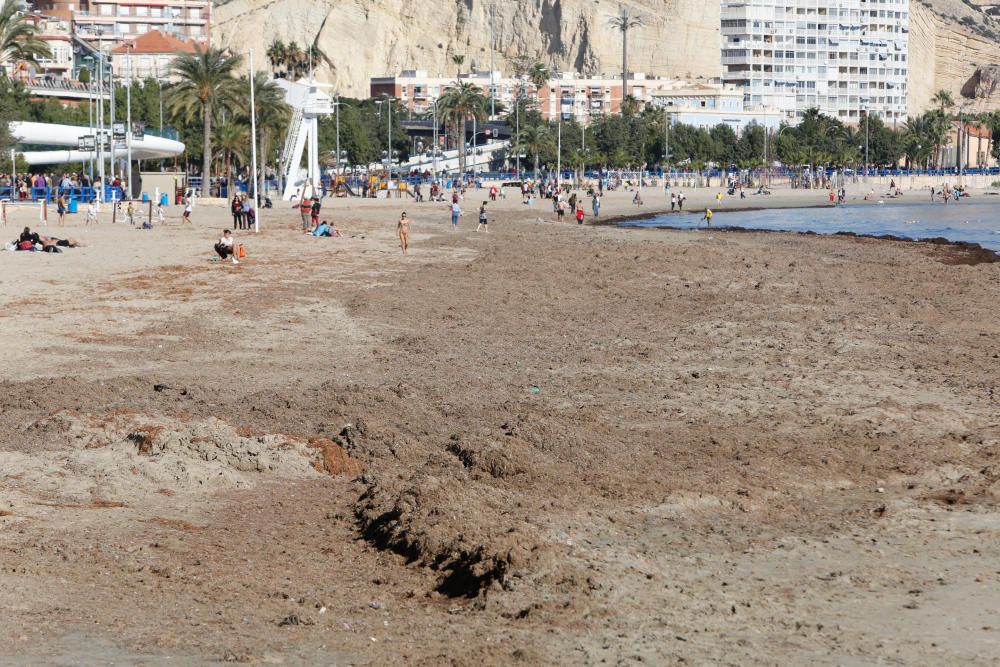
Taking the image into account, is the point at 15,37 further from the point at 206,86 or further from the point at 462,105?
the point at 462,105

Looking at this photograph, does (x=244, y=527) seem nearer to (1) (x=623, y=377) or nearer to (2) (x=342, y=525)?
(2) (x=342, y=525)

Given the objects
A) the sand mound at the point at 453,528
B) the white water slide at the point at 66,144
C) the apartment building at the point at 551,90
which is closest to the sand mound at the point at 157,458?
the sand mound at the point at 453,528

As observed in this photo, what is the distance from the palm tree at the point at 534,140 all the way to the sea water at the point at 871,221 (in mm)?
35559

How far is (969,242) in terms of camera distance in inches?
1972

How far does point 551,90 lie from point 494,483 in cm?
17275

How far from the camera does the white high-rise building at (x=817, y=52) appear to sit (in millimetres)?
183875

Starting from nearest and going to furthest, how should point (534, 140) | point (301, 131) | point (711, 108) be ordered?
point (301, 131) → point (534, 140) → point (711, 108)

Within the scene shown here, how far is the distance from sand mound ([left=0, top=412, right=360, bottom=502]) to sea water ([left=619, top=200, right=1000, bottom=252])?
128 feet

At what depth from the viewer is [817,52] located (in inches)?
7323

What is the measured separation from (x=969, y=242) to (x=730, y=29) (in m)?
143

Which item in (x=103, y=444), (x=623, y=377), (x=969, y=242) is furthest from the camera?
(x=969, y=242)

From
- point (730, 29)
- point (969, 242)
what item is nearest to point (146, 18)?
point (730, 29)

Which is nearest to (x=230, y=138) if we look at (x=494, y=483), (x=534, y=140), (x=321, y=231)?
(x=321, y=231)

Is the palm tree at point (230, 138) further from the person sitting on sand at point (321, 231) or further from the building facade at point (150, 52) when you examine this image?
the building facade at point (150, 52)
